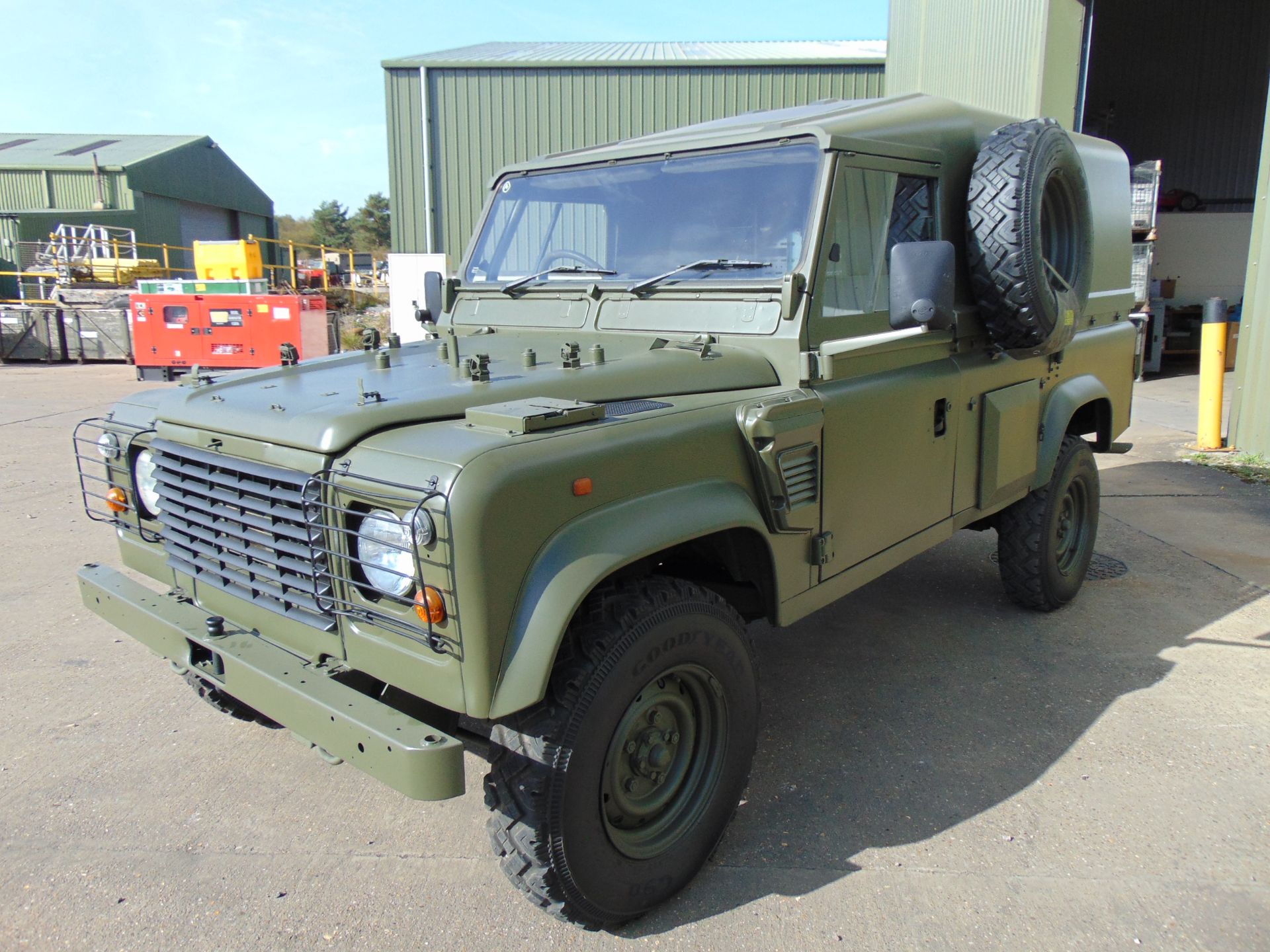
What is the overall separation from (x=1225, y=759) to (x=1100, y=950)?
1317 mm

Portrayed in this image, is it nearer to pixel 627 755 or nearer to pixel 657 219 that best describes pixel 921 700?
pixel 627 755

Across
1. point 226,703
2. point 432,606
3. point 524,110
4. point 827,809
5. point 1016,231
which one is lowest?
point 827,809

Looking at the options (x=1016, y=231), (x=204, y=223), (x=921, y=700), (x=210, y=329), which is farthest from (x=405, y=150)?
(x=204, y=223)

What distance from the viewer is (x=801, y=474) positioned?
9.57 ft

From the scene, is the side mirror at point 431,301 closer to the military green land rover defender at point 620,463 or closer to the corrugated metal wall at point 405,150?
the military green land rover defender at point 620,463

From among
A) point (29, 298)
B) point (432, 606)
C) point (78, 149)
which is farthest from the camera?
point (78, 149)

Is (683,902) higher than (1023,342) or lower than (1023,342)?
lower

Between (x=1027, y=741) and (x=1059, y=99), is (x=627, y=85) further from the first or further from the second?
(x=1027, y=741)

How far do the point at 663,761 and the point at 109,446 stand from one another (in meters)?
2.16

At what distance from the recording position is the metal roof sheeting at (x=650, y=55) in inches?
631

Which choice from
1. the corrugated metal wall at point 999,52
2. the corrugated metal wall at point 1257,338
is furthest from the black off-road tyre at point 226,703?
the corrugated metal wall at point 999,52

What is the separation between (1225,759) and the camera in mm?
3391

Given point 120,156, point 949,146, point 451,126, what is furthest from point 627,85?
point 120,156

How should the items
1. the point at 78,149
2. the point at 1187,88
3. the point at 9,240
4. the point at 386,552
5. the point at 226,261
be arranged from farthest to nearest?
the point at 78,149 → the point at 9,240 → the point at 226,261 → the point at 1187,88 → the point at 386,552
